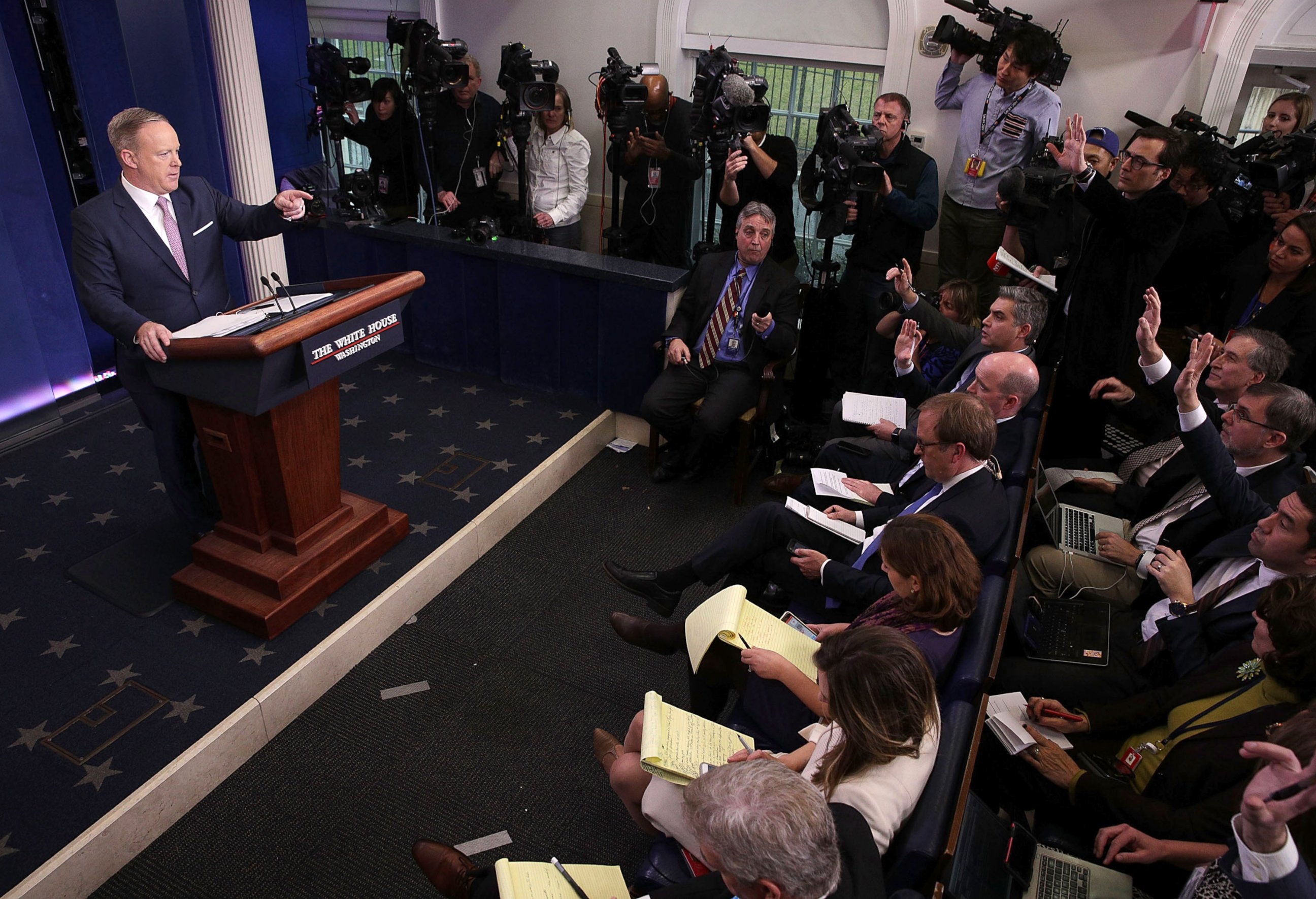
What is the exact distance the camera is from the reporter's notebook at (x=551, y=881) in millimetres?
1838

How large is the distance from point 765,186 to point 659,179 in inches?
27.2

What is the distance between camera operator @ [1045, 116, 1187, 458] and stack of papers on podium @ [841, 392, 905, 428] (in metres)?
0.73

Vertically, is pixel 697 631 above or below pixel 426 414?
above

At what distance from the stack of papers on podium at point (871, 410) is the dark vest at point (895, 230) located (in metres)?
1.18

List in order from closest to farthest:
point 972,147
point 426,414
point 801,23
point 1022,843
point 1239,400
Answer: point 1022,843
point 1239,400
point 426,414
point 972,147
point 801,23

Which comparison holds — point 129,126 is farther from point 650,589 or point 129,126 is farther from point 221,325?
point 650,589

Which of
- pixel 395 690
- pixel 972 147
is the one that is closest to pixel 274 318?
pixel 395 690

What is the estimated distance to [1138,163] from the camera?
147 inches

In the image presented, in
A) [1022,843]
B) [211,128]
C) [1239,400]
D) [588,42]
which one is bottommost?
[1022,843]

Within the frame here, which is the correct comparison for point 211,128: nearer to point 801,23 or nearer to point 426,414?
point 426,414

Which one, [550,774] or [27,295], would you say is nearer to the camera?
[550,774]

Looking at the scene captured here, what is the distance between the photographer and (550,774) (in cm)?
281

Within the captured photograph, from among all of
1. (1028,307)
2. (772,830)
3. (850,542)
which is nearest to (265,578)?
(850,542)

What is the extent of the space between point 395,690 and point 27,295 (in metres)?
3.01
